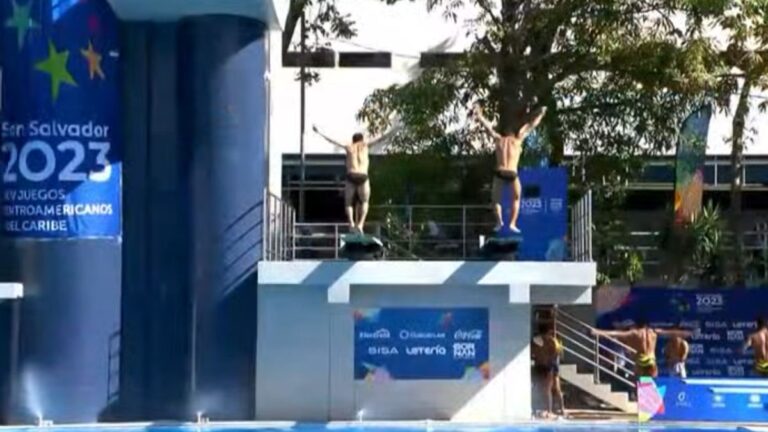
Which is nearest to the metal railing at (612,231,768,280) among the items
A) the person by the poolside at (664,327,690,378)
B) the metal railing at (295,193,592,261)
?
the metal railing at (295,193,592,261)

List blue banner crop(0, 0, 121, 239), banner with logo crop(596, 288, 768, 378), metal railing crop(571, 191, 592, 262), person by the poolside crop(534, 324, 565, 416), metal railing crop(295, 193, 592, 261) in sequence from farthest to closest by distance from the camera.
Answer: banner with logo crop(596, 288, 768, 378) → metal railing crop(295, 193, 592, 261) → metal railing crop(571, 191, 592, 262) → person by the poolside crop(534, 324, 565, 416) → blue banner crop(0, 0, 121, 239)

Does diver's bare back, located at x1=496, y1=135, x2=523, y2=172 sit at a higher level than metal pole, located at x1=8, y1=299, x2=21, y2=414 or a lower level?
higher

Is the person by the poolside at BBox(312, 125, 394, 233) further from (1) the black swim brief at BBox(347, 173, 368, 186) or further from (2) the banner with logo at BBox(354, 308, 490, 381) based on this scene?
(2) the banner with logo at BBox(354, 308, 490, 381)

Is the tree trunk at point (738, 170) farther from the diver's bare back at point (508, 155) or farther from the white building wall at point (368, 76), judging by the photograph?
the diver's bare back at point (508, 155)

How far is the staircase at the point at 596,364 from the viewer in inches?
813

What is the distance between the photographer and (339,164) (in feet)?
125

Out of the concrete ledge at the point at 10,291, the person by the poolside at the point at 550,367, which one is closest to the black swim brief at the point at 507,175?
the person by the poolside at the point at 550,367

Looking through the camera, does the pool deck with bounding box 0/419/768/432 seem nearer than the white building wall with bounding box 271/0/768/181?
Yes

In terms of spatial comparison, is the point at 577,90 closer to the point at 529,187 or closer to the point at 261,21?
the point at 529,187

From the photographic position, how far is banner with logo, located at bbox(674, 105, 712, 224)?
80.0 ft

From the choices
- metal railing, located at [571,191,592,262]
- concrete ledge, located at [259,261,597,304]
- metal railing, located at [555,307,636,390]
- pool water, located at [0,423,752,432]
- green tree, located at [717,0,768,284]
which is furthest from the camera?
green tree, located at [717,0,768,284]

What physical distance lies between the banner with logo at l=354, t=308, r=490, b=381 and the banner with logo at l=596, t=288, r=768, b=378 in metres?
5.82

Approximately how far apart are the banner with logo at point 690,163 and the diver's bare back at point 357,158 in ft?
27.6

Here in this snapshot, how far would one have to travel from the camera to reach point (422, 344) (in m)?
18.6
